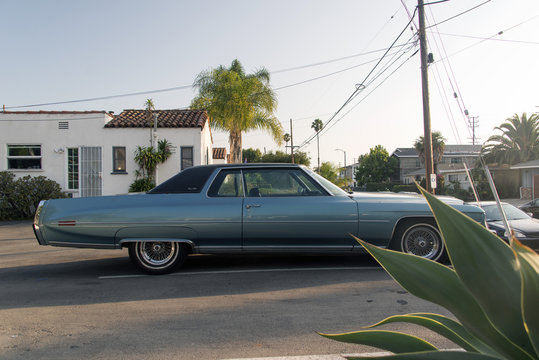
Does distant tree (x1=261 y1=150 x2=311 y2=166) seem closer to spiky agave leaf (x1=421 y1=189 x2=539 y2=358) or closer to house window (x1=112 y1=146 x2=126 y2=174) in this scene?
house window (x1=112 y1=146 x2=126 y2=174)

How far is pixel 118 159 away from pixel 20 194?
13.5ft

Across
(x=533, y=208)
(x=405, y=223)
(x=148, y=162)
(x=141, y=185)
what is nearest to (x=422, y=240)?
(x=405, y=223)

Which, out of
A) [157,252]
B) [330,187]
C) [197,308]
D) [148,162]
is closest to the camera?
[197,308]

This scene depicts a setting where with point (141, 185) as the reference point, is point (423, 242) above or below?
below

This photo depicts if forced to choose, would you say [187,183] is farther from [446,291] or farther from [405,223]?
[446,291]

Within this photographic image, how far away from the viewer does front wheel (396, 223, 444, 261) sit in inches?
227

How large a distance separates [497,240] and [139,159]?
18.1 meters

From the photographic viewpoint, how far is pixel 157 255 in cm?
577

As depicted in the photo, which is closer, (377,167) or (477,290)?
(477,290)

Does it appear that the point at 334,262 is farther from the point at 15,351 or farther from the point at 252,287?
the point at 15,351

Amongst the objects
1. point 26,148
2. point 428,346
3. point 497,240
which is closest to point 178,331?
point 428,346

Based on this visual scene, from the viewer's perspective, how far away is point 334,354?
121 inches

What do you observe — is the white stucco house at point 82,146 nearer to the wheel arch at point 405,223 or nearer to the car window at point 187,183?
the car window at point 187,183

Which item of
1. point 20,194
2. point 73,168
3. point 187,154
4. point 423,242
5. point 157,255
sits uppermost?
point 187,154
